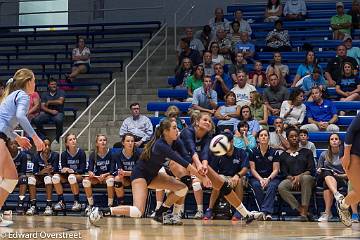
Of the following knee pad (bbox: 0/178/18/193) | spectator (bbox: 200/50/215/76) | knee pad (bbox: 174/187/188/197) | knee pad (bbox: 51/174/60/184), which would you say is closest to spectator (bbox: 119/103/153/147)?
knee pad (bbox: 51/174/60/184)

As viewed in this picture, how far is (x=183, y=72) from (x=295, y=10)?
381 centimetres

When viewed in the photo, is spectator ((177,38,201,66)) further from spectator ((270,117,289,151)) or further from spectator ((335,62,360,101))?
spectator ((270,117,289,151))

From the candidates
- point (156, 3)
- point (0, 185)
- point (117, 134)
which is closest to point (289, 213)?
point (117, 134)

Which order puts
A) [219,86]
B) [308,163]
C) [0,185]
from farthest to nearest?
[219,86]
[308,163]
[0,185]

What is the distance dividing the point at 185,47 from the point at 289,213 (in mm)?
5759

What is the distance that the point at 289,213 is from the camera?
14250 millimetres

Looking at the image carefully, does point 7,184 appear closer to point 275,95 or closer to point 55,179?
point 55,179

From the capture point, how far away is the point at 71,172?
15055mm

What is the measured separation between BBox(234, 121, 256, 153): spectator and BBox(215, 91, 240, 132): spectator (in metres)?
0.60

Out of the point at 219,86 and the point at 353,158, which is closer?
the point at 353,158

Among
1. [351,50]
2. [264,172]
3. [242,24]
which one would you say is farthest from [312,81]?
[242,24]

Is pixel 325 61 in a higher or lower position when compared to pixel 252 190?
higher

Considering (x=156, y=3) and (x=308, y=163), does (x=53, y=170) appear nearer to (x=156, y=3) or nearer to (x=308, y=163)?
(x=308, y=163)

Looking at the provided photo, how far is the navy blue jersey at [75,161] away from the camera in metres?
15.2
